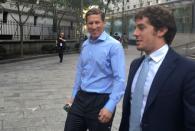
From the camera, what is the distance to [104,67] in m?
4.51

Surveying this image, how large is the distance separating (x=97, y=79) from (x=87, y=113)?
14.0 inches

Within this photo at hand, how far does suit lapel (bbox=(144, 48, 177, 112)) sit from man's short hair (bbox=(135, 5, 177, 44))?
15 centimetres

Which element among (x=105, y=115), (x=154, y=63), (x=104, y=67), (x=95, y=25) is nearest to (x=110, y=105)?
(x=105, y=115)

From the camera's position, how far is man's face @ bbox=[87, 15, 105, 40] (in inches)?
176

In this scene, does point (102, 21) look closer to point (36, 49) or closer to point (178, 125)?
point (178, 125)

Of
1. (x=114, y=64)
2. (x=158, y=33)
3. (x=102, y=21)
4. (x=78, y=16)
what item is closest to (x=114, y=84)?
(x=114, y=64)

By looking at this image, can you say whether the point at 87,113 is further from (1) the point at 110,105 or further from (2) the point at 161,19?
(2) the point at 161,19

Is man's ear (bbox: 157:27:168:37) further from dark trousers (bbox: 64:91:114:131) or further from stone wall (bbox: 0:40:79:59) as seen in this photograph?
stone wall (bbox: 0:40:79:59)

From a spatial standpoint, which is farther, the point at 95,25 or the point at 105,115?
the point at 95,25

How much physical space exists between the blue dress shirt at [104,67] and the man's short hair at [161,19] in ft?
4.57

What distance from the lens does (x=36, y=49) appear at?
107 feet

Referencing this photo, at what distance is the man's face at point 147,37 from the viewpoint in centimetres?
311

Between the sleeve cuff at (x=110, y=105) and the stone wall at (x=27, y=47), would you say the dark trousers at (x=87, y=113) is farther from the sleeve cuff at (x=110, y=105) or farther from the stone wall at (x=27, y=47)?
the stone wall at (x=27, y=47)

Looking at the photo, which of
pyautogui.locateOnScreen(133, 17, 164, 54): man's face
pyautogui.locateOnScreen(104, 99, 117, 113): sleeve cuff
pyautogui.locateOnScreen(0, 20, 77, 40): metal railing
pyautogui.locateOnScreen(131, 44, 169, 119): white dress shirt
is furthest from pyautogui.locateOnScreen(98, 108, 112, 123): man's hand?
pyautogui.locateOnScreen(0, 20, 77, 40): metal railing
